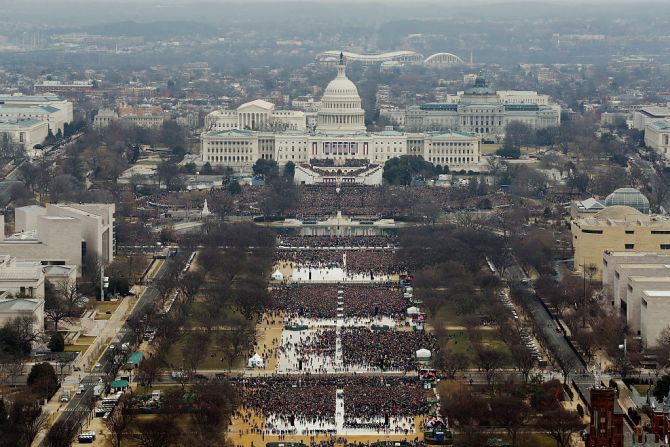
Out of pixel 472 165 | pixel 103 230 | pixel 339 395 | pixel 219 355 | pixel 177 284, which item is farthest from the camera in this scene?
pixel 472 165

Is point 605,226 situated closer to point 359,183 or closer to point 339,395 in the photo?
point 339,395

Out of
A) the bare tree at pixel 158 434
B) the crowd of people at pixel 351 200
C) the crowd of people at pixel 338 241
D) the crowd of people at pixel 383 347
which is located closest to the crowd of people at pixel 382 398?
the crowd of people at pixel 383 347

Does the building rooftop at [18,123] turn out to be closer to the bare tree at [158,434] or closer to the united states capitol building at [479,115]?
the united states capitol building at [479,115]

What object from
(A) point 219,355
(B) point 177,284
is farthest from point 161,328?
(B) point 177,284

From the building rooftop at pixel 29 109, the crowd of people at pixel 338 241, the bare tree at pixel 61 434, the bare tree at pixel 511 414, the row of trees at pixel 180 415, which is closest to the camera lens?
the bare tree at pixel 61 434

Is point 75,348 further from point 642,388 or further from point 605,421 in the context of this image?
point 605,421

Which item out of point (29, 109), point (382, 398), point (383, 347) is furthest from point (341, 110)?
point (382, 398)
